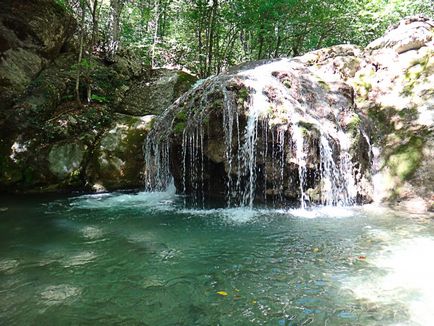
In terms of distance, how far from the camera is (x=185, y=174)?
8.39m

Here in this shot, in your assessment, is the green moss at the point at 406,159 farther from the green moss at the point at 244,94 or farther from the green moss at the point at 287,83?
the green moss at the point at 244,94

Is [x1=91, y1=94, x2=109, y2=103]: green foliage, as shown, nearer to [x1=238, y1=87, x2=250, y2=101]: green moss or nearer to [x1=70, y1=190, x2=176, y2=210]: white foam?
[x1=70, y1=190, x2=176, y2=210]: white foam

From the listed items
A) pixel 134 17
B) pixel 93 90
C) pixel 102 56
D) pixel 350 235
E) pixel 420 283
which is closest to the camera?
pixel 420 283

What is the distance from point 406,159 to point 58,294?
23.1 ft

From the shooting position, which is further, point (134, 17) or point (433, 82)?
point (134, 17)

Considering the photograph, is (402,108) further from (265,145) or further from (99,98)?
(99,98)

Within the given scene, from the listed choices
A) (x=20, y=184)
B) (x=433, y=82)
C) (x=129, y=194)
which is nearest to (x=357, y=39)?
(x=433, y=82)

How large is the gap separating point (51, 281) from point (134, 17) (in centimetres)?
1943

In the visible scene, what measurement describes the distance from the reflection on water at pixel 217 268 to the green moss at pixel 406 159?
5.13 feet

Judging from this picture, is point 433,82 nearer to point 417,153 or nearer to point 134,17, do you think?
point 417,153

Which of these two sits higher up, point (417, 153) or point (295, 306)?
point (417, 153)

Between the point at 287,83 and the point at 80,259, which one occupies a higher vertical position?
the point at 287,83

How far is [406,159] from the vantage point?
24.9 feet

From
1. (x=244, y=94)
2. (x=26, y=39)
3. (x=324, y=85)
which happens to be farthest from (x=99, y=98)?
(x=324, y=85)
